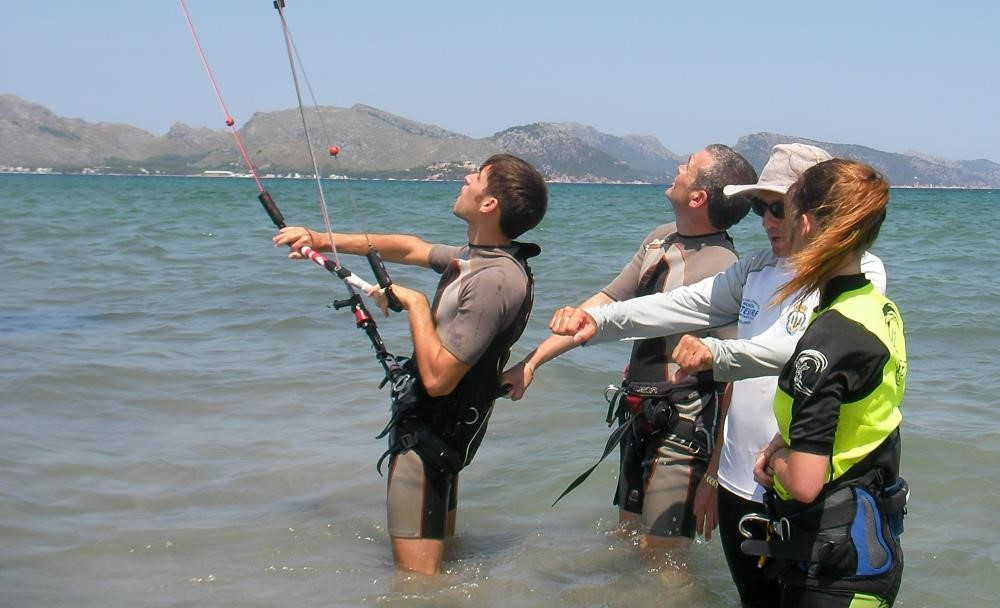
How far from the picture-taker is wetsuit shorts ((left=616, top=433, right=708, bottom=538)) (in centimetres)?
451

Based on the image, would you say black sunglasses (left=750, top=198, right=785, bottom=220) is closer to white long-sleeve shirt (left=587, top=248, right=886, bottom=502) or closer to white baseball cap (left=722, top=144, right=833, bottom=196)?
white baseball cap (left=722, top=144, right=833, bottom=196)

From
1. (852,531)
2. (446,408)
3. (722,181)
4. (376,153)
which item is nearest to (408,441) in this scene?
(446,408)

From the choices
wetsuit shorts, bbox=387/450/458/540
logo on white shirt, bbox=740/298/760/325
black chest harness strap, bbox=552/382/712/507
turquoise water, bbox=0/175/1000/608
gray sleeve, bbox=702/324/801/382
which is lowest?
turquoise water, bbox=0/175/1000/608

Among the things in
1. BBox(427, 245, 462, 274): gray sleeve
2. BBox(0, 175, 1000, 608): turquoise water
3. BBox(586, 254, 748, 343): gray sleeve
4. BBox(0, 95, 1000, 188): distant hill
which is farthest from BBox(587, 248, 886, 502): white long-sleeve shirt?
BBox(0, 95, 1000, 188): distant hill

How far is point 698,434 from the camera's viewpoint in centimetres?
450

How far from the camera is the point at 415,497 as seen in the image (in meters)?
4.31

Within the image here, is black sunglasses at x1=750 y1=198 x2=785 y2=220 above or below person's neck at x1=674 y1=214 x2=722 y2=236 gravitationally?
above

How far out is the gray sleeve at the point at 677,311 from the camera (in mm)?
3898

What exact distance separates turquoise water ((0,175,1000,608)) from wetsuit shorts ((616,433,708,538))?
373 millimetres

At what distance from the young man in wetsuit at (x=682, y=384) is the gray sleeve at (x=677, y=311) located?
50 cm

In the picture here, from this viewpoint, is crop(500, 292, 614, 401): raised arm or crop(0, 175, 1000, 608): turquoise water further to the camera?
crop(0, 175, 1000, 608): turquoise water

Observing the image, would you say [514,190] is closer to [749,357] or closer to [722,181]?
[722,181]

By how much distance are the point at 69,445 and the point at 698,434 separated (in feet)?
14.4

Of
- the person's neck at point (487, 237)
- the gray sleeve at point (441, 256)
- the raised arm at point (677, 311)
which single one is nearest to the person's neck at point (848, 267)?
the raised arm at point (677, 311)
